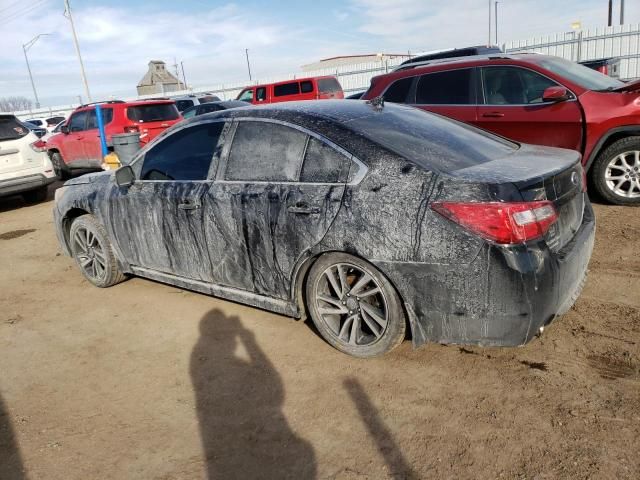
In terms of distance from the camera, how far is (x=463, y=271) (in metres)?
2.56

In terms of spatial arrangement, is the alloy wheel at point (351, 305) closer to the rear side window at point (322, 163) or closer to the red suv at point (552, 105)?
the rear side window at point (322, 163)

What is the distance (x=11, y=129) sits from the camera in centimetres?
897

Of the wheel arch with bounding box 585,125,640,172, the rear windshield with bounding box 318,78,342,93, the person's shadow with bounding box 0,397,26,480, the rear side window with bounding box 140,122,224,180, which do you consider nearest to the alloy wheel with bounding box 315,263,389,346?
the rear side window with bounding box 140,122,224,180

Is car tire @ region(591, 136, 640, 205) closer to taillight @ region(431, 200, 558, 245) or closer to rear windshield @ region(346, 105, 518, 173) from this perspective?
rear windshield @ region(346, 105, 518, 173)

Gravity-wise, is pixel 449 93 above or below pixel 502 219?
above

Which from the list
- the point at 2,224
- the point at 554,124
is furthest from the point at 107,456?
the point at 2,224

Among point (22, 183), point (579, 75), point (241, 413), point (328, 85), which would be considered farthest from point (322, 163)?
point (328, 85)

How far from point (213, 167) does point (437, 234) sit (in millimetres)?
1818

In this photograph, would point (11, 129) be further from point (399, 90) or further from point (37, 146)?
point (399, 90)

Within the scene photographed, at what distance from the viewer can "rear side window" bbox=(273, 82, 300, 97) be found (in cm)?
1684

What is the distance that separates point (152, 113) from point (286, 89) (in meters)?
6.64

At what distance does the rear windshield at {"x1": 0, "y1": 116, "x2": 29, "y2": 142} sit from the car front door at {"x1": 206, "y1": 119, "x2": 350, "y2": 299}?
284 inches

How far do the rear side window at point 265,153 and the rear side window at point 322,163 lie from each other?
6 centimetres

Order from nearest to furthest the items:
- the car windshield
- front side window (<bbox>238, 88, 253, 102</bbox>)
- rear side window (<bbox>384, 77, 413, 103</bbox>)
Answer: the car windshield
rear side window (<bbox>384, 77, 413, 103</bbox>)
front side window (<bbox>238, 88, 253, 102</bbox>)
